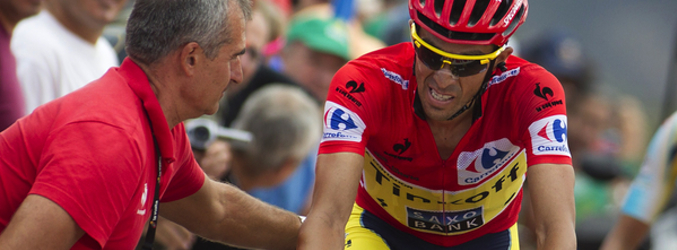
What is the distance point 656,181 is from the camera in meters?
5.80

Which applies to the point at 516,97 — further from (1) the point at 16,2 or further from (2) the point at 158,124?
(1) the point at 16,2

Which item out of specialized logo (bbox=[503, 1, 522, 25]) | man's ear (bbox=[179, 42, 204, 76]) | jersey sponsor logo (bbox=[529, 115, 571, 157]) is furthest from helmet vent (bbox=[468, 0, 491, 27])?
man's ear (bbox=[179, 42, 204, 76])

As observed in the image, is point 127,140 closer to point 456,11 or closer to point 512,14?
point 456,11

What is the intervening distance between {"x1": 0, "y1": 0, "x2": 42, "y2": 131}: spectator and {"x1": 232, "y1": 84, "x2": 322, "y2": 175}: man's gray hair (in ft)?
5.04

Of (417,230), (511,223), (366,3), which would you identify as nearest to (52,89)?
(417,230)

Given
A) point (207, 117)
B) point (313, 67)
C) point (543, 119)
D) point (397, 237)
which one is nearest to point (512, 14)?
point (543, 119)

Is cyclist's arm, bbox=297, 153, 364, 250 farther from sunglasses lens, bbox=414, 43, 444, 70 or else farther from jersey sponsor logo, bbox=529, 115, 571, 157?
jersey sponsor logo, bbox=529, 115, 571, 157

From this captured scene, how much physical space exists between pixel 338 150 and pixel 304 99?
2.47 m

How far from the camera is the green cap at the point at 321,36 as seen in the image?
747 cm

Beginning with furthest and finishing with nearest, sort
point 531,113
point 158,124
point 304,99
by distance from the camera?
point 304,99, point 531,113, point 158,124

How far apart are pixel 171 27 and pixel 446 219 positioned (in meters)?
1.78

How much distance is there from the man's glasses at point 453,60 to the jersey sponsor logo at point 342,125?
1.36 feet

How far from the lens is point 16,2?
4.57 metres

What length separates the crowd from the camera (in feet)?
9.20
